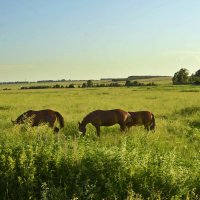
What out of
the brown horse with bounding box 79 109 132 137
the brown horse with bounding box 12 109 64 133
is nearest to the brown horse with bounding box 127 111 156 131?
the brown horse with bounding box 79 109 132 137

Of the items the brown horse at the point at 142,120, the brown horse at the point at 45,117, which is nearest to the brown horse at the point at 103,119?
the brown horse at the point at 142,120

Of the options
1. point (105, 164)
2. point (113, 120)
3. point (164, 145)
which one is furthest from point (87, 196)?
point (113, 120)

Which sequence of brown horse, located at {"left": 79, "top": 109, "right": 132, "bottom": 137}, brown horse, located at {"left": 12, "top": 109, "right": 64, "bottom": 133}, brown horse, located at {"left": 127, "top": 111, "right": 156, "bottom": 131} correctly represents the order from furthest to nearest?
brown horse, located at {"left": 127, "top": 111, "right": 156, "bottom": 131} → brown horse, located at {"left": 12, "top": 109, "right": 64, "bottom": 133} → brown horse, located at {"left": 79, "top": 109, "right": 132, "bottom": 137}

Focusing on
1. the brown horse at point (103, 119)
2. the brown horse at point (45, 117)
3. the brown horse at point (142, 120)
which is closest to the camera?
the brown horse at point (103, 119)

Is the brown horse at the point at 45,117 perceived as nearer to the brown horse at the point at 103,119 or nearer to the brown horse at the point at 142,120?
the brown horse at the point at 103,119

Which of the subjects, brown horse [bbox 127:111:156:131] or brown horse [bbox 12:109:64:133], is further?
→ brown horse [bbox 127:111:156:131]

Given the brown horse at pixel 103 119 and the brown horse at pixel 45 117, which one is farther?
the brown horse at pixel 45 117

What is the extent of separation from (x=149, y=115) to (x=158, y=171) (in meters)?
8.12

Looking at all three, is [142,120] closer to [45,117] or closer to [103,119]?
[103,119]

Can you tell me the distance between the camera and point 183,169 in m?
7.78

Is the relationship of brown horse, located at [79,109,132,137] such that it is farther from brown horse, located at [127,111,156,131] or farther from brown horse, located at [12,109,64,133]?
brown horse, located at [12,109,64,133]

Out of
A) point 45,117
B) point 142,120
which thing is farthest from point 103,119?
point 45,117

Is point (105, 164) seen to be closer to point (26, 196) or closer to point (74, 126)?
Answer: point (26, 196)

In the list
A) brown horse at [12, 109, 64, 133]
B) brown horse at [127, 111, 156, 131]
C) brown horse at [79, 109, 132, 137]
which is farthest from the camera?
brown horse at [127, 111, 156, 131]
